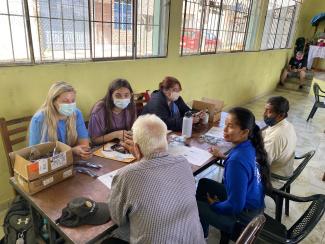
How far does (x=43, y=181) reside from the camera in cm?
128

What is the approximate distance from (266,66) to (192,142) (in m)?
5.28

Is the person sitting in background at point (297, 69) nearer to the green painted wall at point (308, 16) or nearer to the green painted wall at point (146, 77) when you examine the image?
the green painted wall at point (308, 16)

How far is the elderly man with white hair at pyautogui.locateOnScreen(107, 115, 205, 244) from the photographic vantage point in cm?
101

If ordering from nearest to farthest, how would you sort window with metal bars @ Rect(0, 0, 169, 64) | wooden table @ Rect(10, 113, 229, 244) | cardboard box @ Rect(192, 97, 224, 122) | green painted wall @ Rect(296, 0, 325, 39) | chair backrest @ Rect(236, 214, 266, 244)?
chair backrest @ Rect(236, 214, 266, 244)
wooden table @ Rect(10, 113, 229, 244)
window with metal bars @ Rect(0, 0, 169, 64)
cardboard box @ Rect(192, 97, 224, 122)
green painted wall @ Rect(296, 0, 325, 39)

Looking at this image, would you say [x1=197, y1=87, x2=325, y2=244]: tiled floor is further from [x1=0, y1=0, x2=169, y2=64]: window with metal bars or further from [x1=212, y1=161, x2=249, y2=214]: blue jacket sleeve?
[x1=0, y1=0, x2=169, y2=64]: window with metal bars

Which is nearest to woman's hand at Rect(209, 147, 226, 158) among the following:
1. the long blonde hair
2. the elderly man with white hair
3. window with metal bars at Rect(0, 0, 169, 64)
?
the elderly man with white hair

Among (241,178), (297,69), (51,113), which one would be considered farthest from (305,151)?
(297,69)

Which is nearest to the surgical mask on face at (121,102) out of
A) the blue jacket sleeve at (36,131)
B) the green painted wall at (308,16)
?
the blue jacket sleeve at (36,131)

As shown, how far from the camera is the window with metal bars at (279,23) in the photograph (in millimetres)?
5922

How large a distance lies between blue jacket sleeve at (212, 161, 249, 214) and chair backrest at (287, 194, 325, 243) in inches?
11.6

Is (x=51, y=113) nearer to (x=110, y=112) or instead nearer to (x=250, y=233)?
(x=110, y=112)

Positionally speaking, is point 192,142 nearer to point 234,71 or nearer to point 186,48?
point 186,48

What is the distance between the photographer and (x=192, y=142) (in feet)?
6.67

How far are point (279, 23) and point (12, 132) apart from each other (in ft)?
22.0
